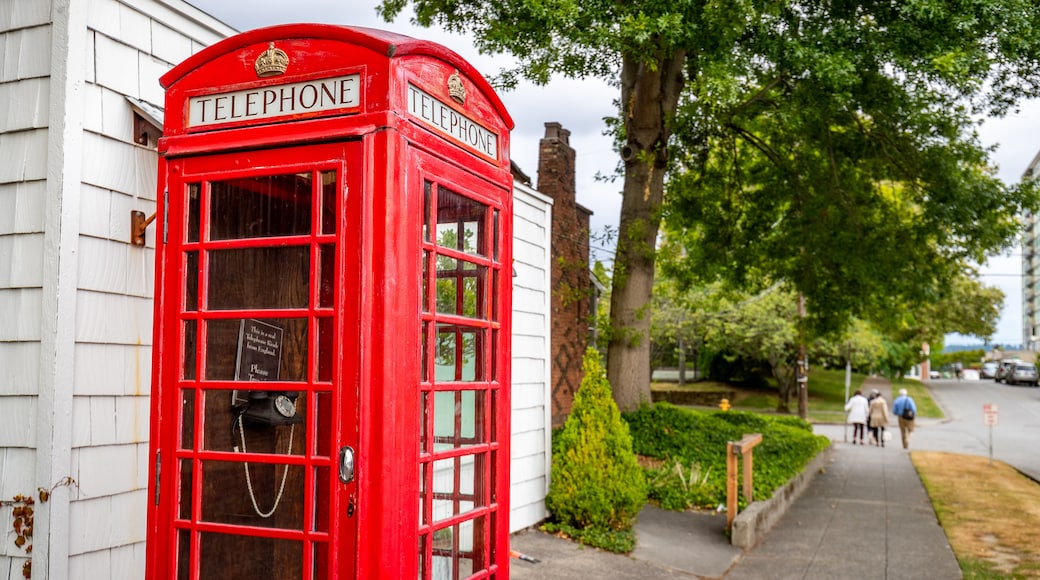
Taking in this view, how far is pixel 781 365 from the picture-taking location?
35250mm

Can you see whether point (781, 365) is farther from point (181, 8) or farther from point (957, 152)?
point (181, 8)

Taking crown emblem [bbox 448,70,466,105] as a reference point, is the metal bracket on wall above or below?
below

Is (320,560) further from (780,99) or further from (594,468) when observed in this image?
(780,99)

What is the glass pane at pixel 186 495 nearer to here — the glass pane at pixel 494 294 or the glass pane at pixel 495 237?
the glass pane at pixel 494 294

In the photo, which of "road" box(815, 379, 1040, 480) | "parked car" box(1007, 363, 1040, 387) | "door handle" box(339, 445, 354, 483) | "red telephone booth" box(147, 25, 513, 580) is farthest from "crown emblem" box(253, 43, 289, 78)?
"parked car" box(1007, 363, 1040, 387)

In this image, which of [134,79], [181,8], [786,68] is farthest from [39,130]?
[786,68]

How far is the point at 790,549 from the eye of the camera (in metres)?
9.73

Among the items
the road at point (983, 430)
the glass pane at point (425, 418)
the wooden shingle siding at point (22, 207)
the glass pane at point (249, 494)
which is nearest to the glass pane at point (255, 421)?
the glass pane at point (249, 494)

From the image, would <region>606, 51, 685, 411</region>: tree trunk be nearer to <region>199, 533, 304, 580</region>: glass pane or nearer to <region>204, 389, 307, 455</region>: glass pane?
<region>204, 389, 307, 455</region>: glass pane

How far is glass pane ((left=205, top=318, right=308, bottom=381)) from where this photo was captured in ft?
12.2

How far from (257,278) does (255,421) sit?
2.09 feet

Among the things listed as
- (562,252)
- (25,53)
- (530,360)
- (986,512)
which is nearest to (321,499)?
(25,53)

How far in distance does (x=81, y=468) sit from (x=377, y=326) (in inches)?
69.9

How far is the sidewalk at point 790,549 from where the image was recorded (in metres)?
8.12
